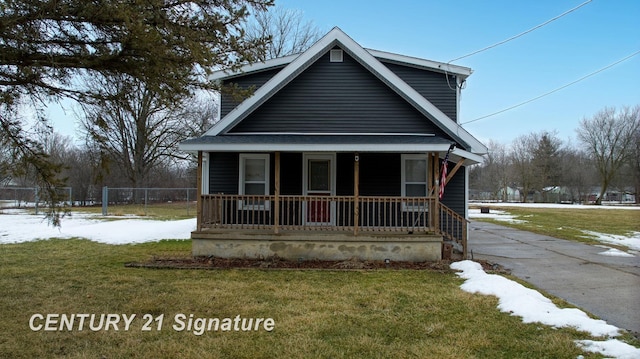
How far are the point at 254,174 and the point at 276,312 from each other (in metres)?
6.71

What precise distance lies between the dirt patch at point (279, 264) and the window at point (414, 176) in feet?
9.05

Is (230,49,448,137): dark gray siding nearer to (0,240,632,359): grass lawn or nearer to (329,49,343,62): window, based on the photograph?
(329,49,343,62): window

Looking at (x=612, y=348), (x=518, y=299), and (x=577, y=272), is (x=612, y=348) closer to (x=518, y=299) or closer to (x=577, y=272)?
(x=518, y=299)

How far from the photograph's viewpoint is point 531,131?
60000 millimetres

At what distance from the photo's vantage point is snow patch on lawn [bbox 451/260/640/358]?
14.3 feet

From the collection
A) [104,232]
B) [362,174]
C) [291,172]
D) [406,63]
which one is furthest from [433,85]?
[104,232]

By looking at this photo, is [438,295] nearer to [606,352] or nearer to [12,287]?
[606,352]

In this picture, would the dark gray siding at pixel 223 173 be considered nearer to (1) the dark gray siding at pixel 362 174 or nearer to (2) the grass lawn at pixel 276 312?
(1) the dark gray siding at pixel 362 174

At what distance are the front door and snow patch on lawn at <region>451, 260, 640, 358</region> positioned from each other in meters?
4.53

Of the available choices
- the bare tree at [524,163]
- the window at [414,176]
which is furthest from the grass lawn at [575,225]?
the bare tree at [524,163]

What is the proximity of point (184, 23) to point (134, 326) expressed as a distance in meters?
3.71

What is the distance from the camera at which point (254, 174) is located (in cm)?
1198

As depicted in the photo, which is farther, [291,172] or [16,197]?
[16,197]

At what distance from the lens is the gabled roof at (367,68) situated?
1098cm
